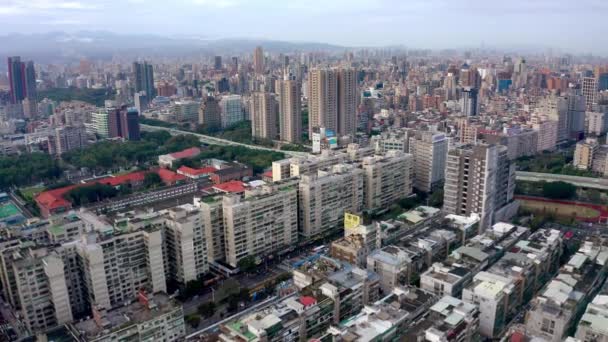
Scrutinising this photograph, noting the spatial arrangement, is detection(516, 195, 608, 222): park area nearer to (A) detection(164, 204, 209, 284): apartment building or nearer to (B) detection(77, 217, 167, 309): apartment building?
(A) detection(164, 204, 209, 284): apartment building

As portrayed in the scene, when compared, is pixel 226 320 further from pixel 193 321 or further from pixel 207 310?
pixel 193 321

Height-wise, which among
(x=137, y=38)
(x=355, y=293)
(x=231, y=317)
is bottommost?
(x=231, y=317)

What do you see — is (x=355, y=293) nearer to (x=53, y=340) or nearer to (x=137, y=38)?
(x=53, y=340)

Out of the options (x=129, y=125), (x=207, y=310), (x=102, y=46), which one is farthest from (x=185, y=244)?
(x=102, y=46)

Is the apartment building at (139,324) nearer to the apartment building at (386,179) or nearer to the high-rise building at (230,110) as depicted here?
the apartment building at (386,179)

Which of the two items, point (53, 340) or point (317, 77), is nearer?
point (53, 340)

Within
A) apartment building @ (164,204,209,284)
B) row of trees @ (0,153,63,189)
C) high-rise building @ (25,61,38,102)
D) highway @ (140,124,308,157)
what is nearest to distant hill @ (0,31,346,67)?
high-rise building @ (25,61,38,102)

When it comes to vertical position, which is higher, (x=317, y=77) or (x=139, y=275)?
(x=317, y=77)

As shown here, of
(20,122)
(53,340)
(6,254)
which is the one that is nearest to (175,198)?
(6,254)
